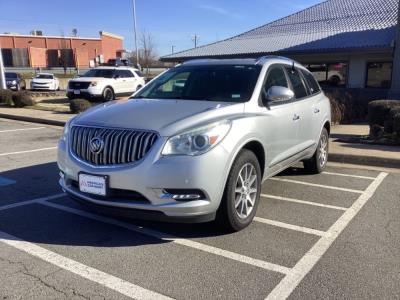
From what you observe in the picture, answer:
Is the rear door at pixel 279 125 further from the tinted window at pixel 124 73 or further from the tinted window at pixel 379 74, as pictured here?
the tinted window at pixel 124 73

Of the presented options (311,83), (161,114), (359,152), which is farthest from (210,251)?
(359,152)

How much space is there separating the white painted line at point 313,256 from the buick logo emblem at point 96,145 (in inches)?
79.9

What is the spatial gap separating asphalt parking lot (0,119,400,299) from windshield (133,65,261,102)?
1.46 m

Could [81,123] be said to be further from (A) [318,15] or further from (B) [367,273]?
(A) [318,15]

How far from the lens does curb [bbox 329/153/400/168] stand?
7.87m

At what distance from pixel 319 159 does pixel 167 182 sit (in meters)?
3.85

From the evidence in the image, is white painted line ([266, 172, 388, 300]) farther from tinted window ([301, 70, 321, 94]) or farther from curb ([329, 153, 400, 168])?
curb ([329, 153, 400, 168])

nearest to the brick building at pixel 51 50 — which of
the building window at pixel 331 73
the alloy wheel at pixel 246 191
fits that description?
the building window at pixel 331 73

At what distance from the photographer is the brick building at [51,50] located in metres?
72.8

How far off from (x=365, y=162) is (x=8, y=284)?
6567mm

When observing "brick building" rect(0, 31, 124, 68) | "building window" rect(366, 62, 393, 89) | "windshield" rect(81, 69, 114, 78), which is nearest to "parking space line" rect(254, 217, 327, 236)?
"building window" rect(366, 62, 393, 89)

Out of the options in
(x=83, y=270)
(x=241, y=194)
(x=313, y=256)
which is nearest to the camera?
(x=83, y=270)

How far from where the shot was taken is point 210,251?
409 cm

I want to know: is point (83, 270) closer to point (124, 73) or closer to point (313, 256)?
point (313, 256)
